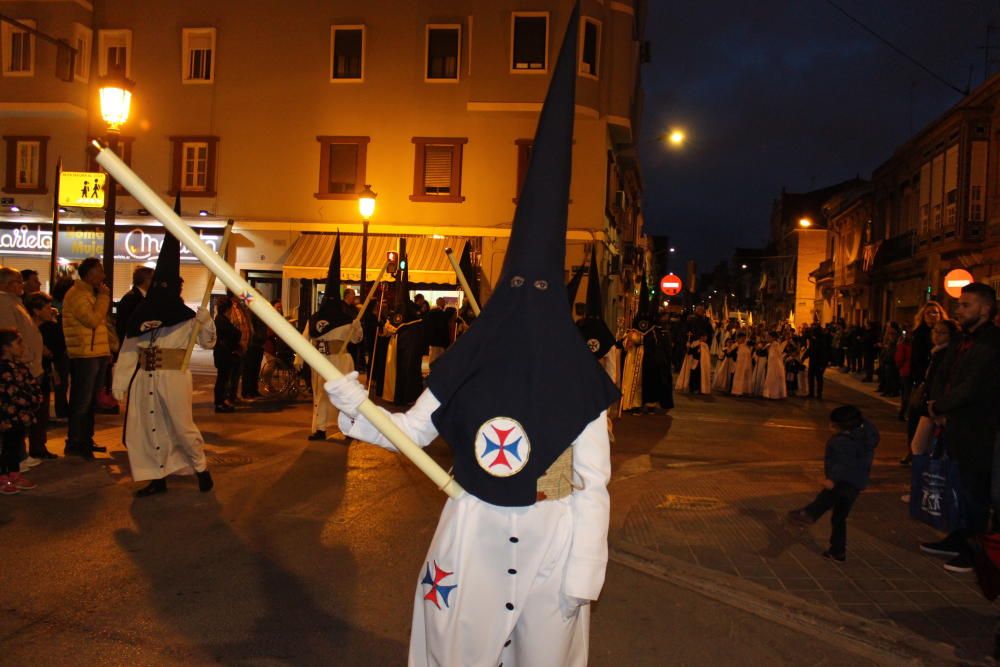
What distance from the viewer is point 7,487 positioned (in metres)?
7.63

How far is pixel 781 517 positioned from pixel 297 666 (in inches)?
195

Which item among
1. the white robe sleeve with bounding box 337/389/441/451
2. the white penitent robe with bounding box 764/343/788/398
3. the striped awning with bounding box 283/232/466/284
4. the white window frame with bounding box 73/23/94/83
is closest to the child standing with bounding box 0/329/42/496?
the white robe sleeve with bounding box 337/389/441/451

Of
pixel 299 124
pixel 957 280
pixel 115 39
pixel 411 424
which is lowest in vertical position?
pixel 411 424

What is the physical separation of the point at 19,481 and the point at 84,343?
1.98m

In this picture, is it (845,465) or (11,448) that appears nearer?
(845,465)

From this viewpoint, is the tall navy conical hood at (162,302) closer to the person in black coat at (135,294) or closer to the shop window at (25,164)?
the person in black coat at (135,294)

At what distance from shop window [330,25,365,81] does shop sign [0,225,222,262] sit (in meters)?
6.51

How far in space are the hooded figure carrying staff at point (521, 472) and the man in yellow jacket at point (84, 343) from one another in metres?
7.24

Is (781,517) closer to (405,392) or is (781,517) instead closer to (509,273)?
(509,273)

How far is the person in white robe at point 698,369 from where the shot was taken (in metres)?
21.0

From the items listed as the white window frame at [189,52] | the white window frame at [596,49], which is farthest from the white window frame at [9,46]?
the white window frame at [596,49]

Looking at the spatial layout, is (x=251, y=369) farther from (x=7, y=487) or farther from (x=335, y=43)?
(x=335, y=43)

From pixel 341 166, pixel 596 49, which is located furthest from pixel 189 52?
pixel 596 49

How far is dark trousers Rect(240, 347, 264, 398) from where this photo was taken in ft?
52.7
